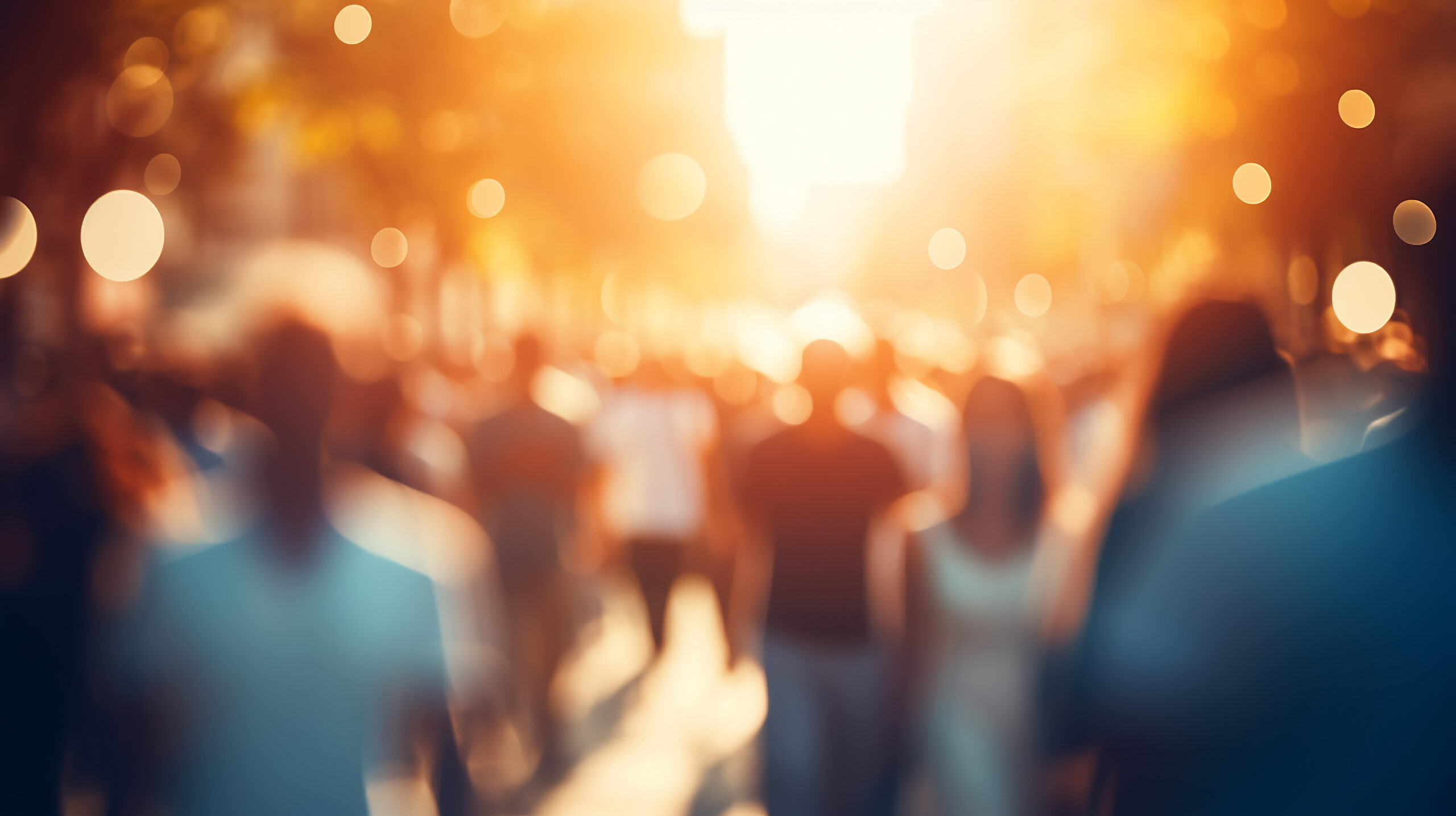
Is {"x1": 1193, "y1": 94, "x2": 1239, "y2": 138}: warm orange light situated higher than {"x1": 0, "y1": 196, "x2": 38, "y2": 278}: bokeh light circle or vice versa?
{"x1": 1193, "y1": 94, "x2": 1239, "y2": 138}: warm orange light

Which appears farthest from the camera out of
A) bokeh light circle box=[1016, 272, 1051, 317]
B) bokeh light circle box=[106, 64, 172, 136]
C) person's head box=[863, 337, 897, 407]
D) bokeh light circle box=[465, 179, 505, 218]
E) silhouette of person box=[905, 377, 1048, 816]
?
bokeh light circle box=[1016, 272, 1051, 317]

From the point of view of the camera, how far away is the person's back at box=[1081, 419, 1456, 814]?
2207 mm

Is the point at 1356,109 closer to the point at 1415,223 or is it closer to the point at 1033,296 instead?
the point at 1415,223

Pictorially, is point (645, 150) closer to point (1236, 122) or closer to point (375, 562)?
point (1236, 122)

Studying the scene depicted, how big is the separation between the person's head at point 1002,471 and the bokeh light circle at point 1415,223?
9.50 ft

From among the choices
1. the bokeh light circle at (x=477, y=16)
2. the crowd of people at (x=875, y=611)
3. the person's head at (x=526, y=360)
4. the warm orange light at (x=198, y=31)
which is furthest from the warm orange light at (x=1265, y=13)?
the warm orange light at (x=198, y=31)

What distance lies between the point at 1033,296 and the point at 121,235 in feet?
231

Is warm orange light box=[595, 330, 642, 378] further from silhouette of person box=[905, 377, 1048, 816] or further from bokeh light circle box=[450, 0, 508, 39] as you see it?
silhouette of person box=[905, 377, 1048, 816]

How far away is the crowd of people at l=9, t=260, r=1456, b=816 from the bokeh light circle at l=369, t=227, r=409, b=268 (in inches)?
436

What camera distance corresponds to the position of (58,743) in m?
3.56

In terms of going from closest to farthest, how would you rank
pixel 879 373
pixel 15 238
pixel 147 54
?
pixel 879 373 < pixel 147 54 < pixel 15 238

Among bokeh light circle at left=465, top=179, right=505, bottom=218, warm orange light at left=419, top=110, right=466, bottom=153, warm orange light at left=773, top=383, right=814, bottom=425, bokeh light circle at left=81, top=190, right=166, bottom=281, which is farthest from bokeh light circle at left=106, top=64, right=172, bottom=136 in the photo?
warm orange light at left=773, top=383, right=814, bottom=425

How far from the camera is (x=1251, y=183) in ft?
55.7

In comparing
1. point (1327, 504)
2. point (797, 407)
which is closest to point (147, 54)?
point (797, 407)
